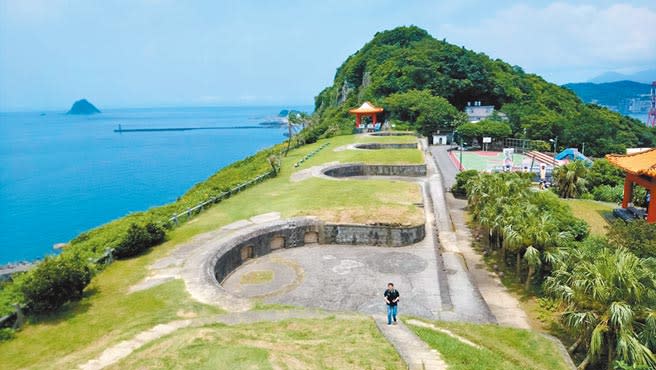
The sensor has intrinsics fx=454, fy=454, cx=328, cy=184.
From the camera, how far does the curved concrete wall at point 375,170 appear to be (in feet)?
120

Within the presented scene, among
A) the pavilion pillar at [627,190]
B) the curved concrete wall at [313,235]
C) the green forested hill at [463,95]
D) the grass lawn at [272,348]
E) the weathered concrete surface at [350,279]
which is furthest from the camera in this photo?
the green forested hill at [463,95]

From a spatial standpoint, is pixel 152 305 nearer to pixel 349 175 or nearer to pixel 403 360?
pixel 403 360

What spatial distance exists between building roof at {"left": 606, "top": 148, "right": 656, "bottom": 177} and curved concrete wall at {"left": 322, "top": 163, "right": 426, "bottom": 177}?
46.6 feet

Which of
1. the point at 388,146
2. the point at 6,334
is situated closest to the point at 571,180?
the point at 388,146

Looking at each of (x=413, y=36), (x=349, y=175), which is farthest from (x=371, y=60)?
(x=349, y=175)

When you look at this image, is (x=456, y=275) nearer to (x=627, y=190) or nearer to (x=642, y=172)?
(x=642, y=172)

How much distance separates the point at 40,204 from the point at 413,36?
263 ft

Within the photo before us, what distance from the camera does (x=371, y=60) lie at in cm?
8919

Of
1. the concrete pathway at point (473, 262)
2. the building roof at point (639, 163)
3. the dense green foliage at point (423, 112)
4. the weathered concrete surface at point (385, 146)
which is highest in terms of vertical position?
the dense green foliage at point (423, 112)

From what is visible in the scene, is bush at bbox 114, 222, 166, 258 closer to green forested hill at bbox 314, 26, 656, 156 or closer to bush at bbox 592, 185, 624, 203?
bush at bbox 592, 185, 624, 203

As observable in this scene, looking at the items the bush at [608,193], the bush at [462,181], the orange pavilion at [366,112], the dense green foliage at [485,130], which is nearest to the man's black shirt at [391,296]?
the bush at [462,181]

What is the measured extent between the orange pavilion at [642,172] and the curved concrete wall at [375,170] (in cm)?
1401

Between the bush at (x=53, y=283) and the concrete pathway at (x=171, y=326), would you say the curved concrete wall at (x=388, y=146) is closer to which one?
the concrete pathway at (x=171, y=326)

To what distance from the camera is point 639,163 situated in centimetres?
2325
